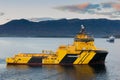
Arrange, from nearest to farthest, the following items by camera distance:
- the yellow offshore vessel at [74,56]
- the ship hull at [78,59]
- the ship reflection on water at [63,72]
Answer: the ship reflection on water at [63,72] < the ship hull at [78,59] < the yellow offshore vessel at [74,56]

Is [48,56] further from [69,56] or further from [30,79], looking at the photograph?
[30,79]

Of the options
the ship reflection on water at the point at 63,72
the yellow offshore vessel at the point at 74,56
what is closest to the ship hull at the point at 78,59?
the yellow offshore vessel at the point at 74,56

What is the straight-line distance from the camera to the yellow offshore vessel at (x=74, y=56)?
85875mm

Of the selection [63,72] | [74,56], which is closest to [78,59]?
[74,56]

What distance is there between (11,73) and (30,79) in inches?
338

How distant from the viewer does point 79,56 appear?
86.2 m

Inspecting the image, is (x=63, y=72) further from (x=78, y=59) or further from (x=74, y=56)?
(x=78, y=59)

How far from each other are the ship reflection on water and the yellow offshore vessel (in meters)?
2.12

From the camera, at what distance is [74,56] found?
86250 millimetres

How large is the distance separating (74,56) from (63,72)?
1069cm

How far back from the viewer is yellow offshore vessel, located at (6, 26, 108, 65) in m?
85.9

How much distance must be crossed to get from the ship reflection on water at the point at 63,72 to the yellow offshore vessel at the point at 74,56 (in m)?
2.12

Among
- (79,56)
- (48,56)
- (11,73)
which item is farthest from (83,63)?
(11,73)

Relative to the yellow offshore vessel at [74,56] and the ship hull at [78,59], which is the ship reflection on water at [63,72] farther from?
the yellow offshore vessel at [74,56]
